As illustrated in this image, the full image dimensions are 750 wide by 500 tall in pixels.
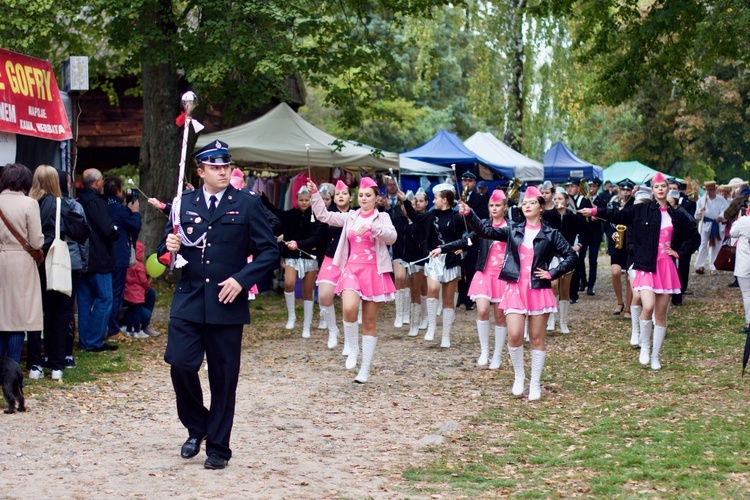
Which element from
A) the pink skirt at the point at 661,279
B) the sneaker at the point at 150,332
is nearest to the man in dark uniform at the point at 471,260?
the sneaker at the point at 150,332

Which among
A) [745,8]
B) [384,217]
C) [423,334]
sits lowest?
[423,334]

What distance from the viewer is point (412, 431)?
828cm

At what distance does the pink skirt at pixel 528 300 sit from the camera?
31.1 ft

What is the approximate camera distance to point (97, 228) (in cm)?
1127

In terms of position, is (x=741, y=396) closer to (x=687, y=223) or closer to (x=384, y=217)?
(x=687, y=223)

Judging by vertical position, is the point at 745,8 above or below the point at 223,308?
above

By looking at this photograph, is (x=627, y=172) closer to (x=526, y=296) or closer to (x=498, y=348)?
(x=498, y=348)

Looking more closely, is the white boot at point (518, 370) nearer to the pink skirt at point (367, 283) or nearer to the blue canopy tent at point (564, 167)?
the pink skirt at point (367, 283)

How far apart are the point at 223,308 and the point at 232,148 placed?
11120 mm

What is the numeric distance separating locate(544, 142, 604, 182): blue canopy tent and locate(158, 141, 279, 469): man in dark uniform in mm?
21534

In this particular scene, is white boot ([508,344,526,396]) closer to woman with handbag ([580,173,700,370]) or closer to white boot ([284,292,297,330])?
woman with handbag ([580,173,700,370])

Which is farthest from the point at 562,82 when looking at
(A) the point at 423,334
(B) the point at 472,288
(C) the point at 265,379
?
(C) the point at 265,379

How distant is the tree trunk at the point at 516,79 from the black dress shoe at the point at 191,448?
22.6 meters

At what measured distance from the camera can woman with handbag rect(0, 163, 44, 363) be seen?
901cm
